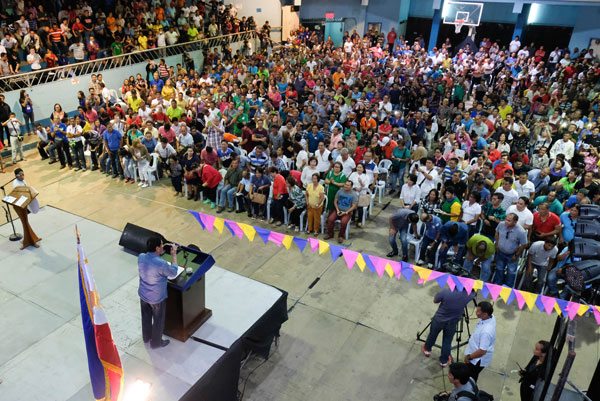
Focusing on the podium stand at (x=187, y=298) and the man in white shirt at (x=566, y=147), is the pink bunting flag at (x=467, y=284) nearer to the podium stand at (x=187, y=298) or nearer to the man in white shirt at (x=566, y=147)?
the podium stand at (x=187, y=298)

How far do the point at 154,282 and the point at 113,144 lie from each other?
7350 mm

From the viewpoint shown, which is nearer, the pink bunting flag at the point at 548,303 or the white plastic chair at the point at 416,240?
the pink bunting flag at the point at 548,303

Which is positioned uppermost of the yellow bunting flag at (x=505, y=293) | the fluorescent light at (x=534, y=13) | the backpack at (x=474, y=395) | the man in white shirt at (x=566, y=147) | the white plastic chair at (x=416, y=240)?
the fluorescent light at (x=534, y=13)

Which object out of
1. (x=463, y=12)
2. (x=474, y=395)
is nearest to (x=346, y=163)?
(x=474, y=395)

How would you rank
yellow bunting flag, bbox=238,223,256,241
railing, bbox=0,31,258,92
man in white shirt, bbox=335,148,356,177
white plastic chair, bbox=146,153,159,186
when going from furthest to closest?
railing, bbox=0,31,258,92 → white plastic chair, bbox=146,153,159,186 → man in white shirt, bbox=335,148,356,177 → yellow bunting flag, bbox=238,223,256,241

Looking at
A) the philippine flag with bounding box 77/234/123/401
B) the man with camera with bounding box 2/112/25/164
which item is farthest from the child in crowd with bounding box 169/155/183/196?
the philippine flag with bounding box 77/234/123/401

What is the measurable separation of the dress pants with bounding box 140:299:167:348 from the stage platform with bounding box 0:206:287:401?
16 cm

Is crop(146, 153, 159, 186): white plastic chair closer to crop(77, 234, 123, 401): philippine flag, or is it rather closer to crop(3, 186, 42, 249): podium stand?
crop(3, 186, 42, 249): podium stand

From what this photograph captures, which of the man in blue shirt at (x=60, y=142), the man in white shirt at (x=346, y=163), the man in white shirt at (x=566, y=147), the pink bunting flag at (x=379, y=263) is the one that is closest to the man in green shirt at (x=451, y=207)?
the pink bunting flag at (x=379, y=263)

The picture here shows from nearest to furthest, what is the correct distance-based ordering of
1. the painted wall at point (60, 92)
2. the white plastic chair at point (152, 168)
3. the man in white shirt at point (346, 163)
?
the man in white shirt at point (346, 163), the white plastic chair at point (152, 168), the painted wall at point (60, 92)

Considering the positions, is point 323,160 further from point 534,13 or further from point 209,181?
point 534,13

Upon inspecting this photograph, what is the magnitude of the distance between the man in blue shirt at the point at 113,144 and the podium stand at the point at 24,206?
11.5 ft

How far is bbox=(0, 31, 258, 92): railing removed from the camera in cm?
1448

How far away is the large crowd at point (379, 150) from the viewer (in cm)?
811
